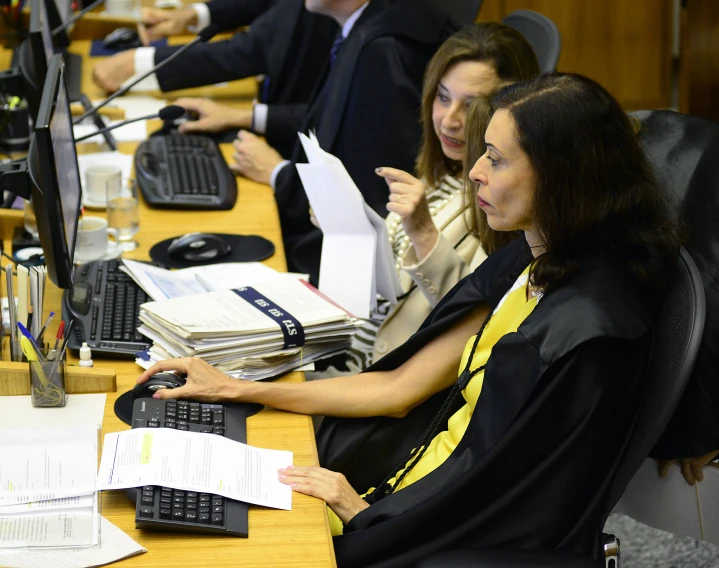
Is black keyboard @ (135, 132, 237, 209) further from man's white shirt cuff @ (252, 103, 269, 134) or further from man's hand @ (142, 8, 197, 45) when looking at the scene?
man's hand @ (142, 8, 197, 45)

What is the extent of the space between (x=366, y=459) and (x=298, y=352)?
8.4 inches

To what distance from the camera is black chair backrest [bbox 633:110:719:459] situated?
1393mm

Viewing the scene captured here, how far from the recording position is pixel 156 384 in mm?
1592

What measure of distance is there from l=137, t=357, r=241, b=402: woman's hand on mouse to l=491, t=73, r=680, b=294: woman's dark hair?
519 millimetres

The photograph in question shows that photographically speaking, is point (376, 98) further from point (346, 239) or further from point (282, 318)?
point (282, 318)

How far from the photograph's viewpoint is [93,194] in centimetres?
244

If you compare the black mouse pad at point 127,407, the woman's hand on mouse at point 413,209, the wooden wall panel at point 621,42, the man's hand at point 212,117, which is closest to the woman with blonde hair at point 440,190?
the woman's hand on mouse at point 413,209

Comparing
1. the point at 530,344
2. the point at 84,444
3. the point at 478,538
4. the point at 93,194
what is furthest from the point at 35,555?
the point at 93,194

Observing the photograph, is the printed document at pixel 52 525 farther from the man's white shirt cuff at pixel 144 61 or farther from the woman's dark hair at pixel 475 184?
the man's white shirt cuff at pixel 144 61

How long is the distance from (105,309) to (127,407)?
33cm

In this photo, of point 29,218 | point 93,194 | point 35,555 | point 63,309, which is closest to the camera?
point 35,555

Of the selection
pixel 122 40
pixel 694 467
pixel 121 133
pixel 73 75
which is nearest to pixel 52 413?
pixel 694 467

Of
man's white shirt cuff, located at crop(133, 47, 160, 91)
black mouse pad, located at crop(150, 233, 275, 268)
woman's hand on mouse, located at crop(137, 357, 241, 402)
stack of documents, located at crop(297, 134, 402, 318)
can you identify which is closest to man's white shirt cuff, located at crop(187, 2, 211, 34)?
man's white shirt cuff, located at crop(133, 47, 160, 91)

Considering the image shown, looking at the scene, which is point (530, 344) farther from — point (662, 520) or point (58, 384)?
point (58, 384)
